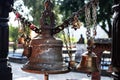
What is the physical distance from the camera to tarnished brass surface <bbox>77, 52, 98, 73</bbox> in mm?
1659

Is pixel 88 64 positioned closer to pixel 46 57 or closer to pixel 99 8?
pixel 46 57

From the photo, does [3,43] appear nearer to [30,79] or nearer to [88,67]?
[88,67]

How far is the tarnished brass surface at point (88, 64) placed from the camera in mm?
1659

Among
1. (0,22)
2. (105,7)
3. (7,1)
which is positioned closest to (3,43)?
(0,22)

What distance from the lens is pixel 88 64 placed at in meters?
1.68

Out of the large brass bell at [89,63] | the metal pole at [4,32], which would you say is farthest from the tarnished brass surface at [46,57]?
the metal pole at [4,32]

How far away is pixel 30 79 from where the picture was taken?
414 inches

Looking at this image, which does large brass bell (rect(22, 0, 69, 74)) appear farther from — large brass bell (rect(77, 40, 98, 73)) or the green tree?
the green tree

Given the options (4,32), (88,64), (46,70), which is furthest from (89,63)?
(4,32)

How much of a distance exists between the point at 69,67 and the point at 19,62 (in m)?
14.1

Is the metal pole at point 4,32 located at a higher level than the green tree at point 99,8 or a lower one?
lower

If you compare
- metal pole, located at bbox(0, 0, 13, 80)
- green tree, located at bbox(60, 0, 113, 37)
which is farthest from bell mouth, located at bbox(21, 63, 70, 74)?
green tree, located at bbox(60, 0, 113, 37)

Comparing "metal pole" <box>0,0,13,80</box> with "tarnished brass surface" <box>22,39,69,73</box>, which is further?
"metal pole" <box>0,0,13,80</box>

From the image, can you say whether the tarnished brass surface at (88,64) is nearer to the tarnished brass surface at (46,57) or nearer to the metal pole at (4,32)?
the tarnished brass surface at (46,57)
